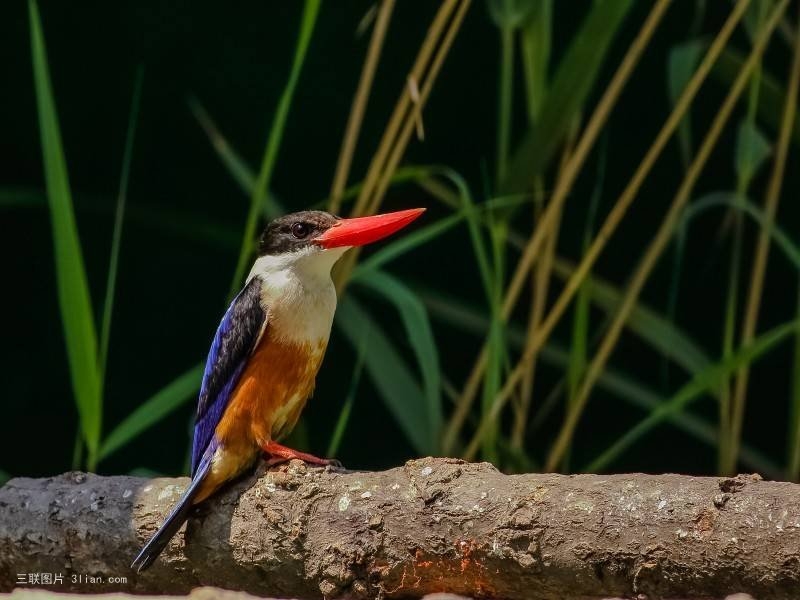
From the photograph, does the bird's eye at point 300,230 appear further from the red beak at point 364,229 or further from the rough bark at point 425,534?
the rough bark at point 425,534

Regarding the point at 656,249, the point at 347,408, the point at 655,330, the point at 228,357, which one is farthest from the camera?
the point at 655,330

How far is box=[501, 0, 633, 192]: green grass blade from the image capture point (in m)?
1.88

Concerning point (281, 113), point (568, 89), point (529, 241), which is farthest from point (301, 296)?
point (529, 241)

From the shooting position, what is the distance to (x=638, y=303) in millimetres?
2379

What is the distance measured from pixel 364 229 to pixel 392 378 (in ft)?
2.39

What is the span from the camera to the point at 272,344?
5.04ft

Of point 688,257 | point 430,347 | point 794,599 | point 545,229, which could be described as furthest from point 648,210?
point 794,599

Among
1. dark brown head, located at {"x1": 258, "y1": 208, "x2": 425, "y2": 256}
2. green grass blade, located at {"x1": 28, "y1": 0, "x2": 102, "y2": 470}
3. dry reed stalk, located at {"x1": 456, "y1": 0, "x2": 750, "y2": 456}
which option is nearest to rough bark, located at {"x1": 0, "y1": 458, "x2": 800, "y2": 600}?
green grass blade, located at {"x1": 28, "y1": 0, "x2": 102, "y2": 470}

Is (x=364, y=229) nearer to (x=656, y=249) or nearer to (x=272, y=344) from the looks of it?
(x=272, y=344)

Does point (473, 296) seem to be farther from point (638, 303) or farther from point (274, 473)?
point (274, 473)

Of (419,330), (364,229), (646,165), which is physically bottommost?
(419,330)

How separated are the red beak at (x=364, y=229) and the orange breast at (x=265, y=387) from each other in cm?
13

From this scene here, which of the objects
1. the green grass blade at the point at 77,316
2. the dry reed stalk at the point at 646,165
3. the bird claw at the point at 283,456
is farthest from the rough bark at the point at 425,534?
the dry reed stalk at the point at 646,165

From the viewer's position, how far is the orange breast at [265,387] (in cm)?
153
